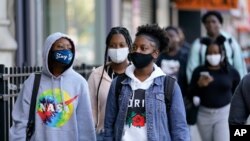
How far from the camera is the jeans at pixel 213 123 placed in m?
9.52

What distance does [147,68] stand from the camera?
6.27 m

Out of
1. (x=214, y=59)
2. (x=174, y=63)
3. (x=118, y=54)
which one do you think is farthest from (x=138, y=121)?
(x=174, y=63)

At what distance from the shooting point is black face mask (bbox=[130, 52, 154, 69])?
244 inches

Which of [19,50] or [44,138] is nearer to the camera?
[44,138]

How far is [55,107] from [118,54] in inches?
50.4

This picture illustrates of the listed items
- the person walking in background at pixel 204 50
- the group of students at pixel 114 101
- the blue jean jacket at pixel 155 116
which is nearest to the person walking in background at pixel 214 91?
the person walking in background at pixel 204 50

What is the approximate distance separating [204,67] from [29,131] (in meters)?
4.22

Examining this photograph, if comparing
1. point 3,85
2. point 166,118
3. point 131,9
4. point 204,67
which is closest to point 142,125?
point 166,118

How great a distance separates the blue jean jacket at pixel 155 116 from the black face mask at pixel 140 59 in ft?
0.50

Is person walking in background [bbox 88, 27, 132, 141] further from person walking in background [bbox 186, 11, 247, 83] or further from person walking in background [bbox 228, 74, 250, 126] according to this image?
person walking in background [bbox 186, 11, 247, 83]

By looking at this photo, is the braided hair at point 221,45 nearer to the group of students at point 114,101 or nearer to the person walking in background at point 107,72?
the person walking in background at point 107,72

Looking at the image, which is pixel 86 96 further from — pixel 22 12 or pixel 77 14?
pixel 77 14

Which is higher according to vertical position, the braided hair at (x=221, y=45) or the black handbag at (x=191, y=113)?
the braided hair at (x=221, y=45)

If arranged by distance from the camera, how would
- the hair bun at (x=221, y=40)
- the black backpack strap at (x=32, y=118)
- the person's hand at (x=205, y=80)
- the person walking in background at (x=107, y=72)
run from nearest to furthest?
the black backpack strap at (x=32, y=118) < the person walking in background at (x=107, y=72) < the person's hand at (x=205, y=80) < the hair bun at (x=221, y=40)
